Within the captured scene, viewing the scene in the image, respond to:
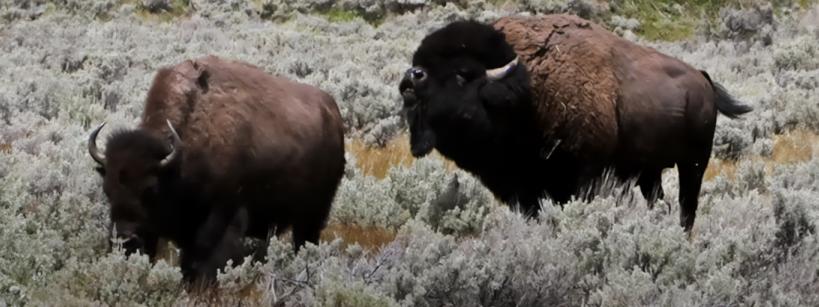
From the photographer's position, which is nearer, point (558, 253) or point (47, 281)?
point (47, 281)

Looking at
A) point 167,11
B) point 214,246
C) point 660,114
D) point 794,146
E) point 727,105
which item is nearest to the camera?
point 214,246

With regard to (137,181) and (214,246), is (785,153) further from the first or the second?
(137,181)

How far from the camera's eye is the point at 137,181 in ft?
16.5

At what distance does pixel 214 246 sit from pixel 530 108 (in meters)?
2.59

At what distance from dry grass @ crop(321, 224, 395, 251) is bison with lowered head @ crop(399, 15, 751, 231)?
67 cm

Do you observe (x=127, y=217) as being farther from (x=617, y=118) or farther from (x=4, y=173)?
(x=617, y=118)

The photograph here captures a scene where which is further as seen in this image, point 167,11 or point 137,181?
point 167,11

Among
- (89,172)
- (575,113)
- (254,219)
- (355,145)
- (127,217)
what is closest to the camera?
(127,217)

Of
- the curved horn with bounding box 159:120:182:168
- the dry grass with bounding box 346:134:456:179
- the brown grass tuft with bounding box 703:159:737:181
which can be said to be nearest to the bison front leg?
the curved horn with bounding box 159:120:182:168

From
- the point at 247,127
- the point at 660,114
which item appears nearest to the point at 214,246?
the point at 247,127

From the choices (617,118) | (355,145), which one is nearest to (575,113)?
(617,118)

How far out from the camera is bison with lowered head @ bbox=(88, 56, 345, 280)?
5.07 m

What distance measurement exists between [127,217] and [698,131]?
468 centimetres

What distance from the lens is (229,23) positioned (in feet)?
93.5
